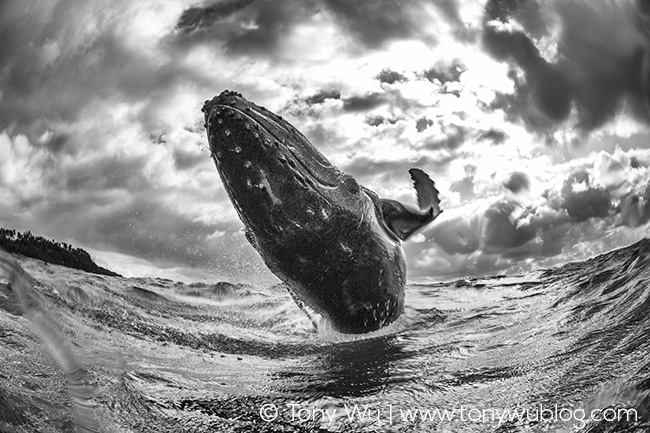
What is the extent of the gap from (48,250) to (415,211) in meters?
2.00

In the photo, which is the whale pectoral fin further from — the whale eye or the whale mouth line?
the whale mouth line

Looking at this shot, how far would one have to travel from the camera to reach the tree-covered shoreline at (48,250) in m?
2.80

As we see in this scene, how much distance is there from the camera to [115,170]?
8.72ft

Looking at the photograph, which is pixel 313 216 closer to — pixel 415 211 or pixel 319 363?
pixel 415 211

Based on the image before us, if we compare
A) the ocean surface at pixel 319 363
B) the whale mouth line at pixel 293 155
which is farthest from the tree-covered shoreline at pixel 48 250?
the whale mouth line at pixel 293 155

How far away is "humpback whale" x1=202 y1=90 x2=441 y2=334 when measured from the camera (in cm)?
313

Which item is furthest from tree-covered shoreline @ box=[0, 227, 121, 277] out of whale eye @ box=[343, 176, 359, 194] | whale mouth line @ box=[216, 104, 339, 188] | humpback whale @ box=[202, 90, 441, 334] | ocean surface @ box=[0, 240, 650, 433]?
whale eye @ box=[343, 176, 359, 194]

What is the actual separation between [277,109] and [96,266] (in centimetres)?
118

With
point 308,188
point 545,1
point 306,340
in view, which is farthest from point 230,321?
point 545,1

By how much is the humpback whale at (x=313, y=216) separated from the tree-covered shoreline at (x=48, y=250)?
32.0 inches

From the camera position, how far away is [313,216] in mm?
3770

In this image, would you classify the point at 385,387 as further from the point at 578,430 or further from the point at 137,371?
the point at 137,371

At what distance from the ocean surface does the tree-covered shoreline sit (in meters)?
0.08

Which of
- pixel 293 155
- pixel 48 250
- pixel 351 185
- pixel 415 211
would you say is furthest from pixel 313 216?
pixel 48 250
